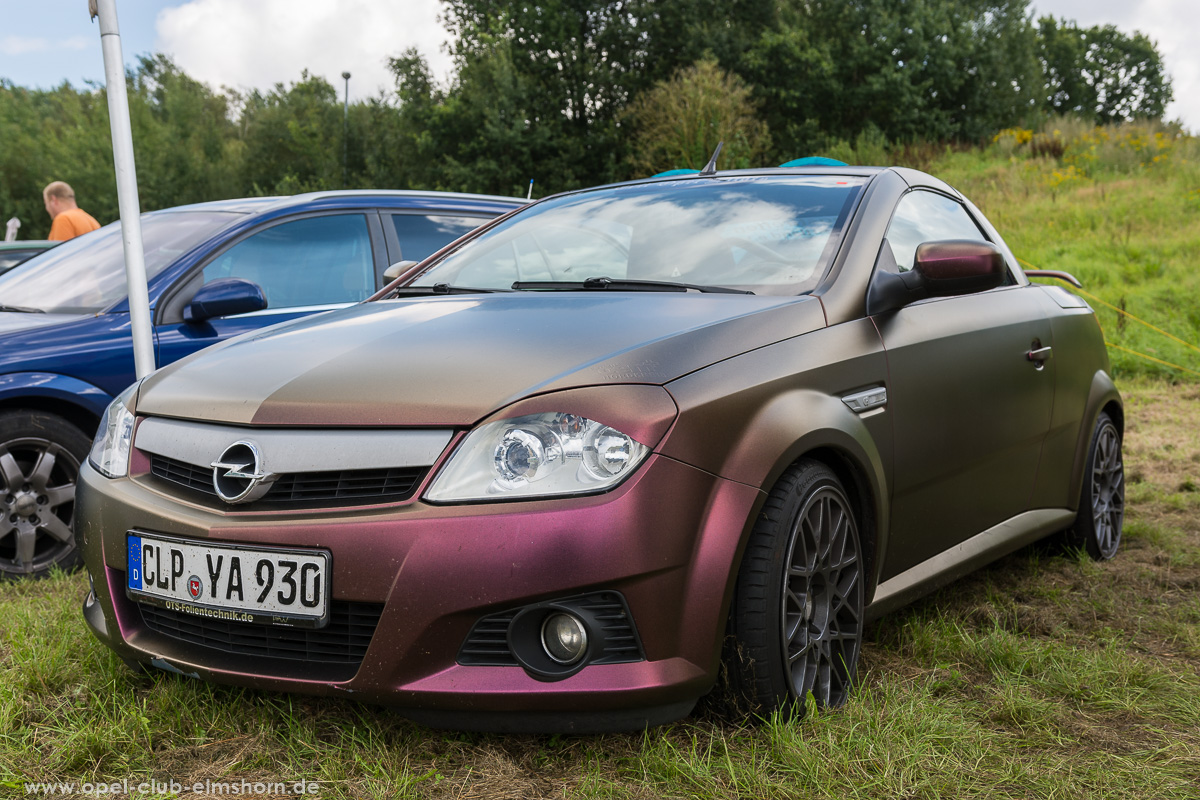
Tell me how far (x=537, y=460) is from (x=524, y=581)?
230 mm

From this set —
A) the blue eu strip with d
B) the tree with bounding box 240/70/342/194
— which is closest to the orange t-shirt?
the blue eu strip with d

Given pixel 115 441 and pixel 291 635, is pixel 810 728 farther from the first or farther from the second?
pixel 115 441

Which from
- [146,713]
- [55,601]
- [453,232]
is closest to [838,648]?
[146,713]

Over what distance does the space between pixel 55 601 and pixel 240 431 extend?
1655 millimetres

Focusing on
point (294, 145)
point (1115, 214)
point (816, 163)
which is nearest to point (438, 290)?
point (816, 163)

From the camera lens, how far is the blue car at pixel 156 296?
12.5ft

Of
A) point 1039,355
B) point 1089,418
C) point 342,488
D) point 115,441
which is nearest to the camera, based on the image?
point 342,488

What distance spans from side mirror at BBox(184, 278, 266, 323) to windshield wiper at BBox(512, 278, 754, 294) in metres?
1.60

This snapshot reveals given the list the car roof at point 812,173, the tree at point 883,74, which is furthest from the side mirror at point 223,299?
the tree at point 883,74

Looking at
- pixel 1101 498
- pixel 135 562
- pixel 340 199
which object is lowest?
pixel 1101 498

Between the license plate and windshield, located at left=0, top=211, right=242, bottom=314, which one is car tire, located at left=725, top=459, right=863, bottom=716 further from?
windshield, located at left=0, top=211, right=242, bottom=314

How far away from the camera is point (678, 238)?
10.2 ft

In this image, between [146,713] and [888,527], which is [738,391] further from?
[146,713]

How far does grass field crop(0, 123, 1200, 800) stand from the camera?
216 cm
